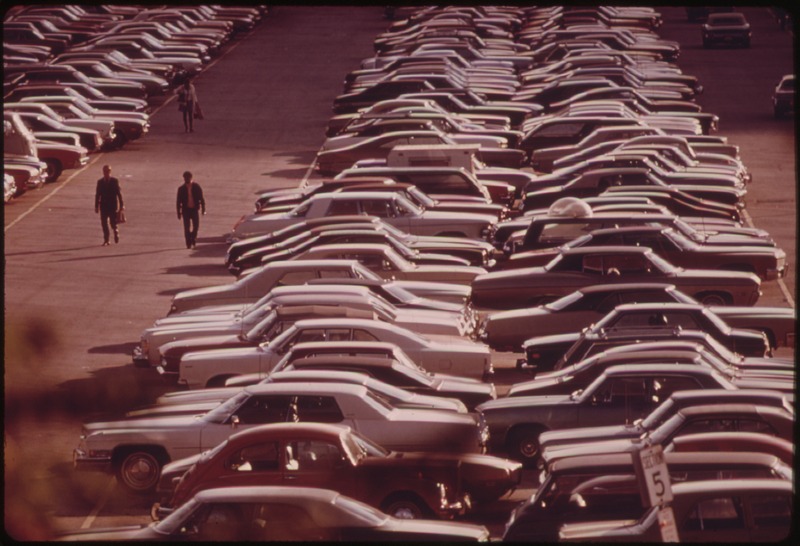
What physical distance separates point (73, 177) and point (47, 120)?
57.3 inches

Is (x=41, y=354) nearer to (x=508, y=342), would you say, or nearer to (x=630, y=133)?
(x=508, y=342)

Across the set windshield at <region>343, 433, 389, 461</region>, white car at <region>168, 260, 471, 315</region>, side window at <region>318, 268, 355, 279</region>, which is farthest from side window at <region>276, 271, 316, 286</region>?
windshield at <region>343, 433, 389, 461</region>

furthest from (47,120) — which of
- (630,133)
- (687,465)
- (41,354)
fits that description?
(41,354)

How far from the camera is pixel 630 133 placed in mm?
29844

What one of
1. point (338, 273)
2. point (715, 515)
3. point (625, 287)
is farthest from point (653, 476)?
point (338, 273)

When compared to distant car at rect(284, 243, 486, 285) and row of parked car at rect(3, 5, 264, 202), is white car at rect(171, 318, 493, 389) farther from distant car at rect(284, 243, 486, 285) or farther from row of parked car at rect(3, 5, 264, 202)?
row of parked car at rect(3, 5, 264, 202)

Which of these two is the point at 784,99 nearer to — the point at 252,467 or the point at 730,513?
the point at 252,467

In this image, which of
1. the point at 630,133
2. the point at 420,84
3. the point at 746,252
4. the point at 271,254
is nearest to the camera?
the point at 746,252

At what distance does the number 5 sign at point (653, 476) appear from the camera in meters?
6.32

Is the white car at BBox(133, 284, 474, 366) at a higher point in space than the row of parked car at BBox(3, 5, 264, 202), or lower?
higher

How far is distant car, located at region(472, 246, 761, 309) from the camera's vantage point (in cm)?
1867

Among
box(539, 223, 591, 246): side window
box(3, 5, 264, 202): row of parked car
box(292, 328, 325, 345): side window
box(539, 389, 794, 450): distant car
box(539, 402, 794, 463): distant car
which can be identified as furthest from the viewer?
box(3, 5, 264, 202): row of parked car

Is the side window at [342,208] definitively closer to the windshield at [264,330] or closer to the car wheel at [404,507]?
the windshield at [264,330]

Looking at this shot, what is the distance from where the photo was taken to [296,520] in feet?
29.5
